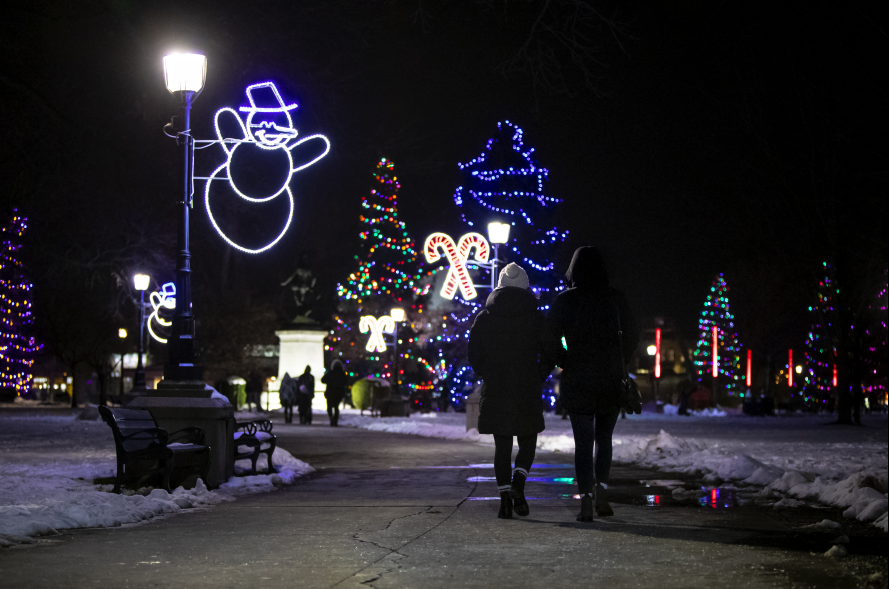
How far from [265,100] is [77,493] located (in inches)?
439

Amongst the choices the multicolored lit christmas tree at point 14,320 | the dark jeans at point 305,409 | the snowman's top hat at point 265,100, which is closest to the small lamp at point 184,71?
the snowman's top hat at point 265,100

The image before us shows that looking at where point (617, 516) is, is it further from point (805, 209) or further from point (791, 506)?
point (805, 209)

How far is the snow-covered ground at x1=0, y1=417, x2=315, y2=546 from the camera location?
7.51 metres

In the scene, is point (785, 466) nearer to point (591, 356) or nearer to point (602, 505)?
point (602, 505)

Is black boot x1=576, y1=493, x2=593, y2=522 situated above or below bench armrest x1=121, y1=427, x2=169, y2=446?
below

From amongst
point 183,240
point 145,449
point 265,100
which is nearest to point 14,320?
point 265,100

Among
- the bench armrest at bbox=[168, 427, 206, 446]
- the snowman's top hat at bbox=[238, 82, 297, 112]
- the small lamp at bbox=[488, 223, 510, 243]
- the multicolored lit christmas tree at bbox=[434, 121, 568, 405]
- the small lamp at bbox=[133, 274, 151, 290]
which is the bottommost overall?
the bench armrest at bbox=[168, 427, 206, 446]

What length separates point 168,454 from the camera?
9.70m

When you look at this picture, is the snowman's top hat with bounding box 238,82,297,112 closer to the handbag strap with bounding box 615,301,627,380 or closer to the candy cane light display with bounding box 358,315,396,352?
the handbag strap with bounding box 615,301,627,380

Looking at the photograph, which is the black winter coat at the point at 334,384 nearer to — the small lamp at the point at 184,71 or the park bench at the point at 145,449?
the small lamp at the point at 184,71

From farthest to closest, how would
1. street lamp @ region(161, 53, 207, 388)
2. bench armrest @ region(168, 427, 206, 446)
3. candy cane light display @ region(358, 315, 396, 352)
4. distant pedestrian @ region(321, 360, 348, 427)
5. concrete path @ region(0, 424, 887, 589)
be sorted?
candy cane light display @ region(358, 315, 396, 352), distant pedestrian @ region(321, 360, 348, 427), street lamp @ region(161, 53, 207, 388), bench armrest @ region(168, 427, 206, 446), concrete path @ region(0, 424, 887, 589)

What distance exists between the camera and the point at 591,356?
25.6 ft

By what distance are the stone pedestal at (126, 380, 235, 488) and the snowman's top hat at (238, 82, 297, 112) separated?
7383 millimetres

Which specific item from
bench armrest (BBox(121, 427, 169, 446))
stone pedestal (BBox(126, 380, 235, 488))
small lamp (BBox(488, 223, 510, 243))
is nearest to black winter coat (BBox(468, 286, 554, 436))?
bench armrest (BBox(121, 427, 169, 446))
